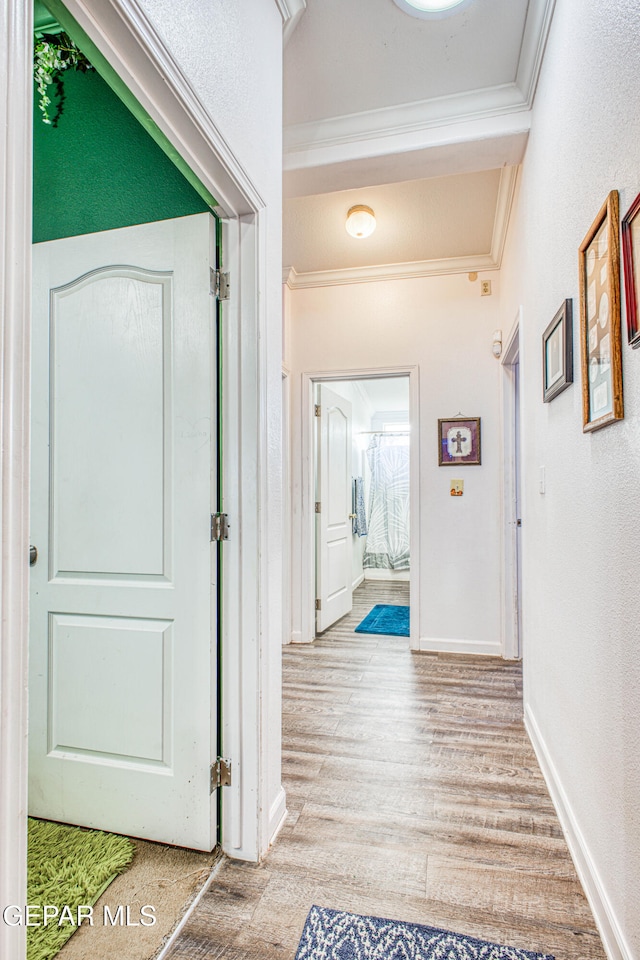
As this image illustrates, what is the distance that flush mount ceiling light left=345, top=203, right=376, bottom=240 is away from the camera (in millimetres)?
3021

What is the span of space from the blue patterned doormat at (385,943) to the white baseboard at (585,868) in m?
0.15

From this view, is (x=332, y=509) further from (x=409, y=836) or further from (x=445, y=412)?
(x=409, y=836)

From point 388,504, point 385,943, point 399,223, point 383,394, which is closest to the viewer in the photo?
point 385,943

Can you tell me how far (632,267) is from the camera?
107 cm

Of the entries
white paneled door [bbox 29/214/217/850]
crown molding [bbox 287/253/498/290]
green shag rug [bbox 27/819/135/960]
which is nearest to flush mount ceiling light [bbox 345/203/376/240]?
crown molding [bbox 287/253/498/290]

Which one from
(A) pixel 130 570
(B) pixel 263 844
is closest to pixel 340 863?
(B) pixel 263 844

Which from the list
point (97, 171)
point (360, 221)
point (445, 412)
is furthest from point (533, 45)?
point (445, 412)

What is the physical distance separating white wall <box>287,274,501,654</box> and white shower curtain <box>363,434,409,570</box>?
10.8 ft

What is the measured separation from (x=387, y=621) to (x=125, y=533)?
334 centimetres

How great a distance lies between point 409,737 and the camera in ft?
7.68

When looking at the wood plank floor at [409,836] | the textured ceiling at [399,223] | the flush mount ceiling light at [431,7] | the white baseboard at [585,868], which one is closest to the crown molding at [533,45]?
the flush mount ceiling light at [431,7]

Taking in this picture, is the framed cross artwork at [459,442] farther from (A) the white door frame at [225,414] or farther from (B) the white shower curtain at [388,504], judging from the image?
(B) the white shower curtain at [388,504]

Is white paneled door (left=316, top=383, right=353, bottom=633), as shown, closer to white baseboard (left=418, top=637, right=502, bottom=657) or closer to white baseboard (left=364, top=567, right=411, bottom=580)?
white baseboard (left=418, top=637, right=502, bottom=657)

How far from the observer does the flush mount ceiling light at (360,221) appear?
302cm
